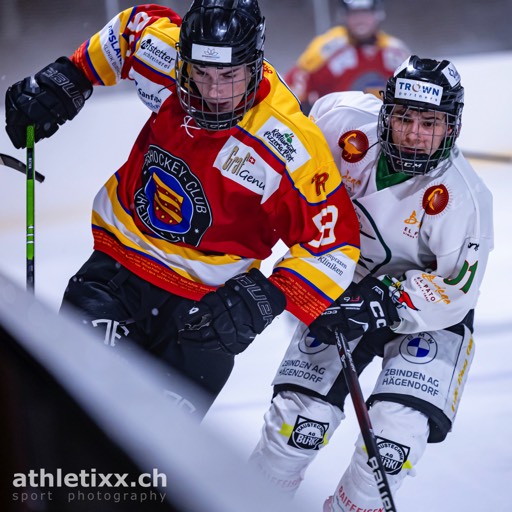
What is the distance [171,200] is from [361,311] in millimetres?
483

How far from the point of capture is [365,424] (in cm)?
195

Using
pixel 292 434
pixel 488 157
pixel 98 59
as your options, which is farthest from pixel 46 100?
pixel 488 157

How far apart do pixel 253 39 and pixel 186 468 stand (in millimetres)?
1344

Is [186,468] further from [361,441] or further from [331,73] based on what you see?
[331,73]

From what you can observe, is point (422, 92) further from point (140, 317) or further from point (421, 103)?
point (140, 317)

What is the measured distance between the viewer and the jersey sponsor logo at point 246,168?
197 centimetres

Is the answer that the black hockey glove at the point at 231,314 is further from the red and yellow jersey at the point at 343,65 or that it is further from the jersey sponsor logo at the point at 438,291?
the red and yellow jersey at the point at 343,65

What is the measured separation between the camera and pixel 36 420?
0.99m

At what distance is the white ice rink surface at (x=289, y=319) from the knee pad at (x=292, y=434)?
107mm

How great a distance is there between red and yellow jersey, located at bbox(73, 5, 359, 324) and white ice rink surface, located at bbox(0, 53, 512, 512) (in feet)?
0.92

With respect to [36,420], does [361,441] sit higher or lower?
lower

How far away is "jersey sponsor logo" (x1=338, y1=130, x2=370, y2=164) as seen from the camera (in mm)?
2188

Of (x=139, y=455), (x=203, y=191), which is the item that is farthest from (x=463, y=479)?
(x=139, y=455)

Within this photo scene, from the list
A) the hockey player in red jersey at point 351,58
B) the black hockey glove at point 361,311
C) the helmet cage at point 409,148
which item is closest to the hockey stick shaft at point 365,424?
the black hockey glove at point 361,311
